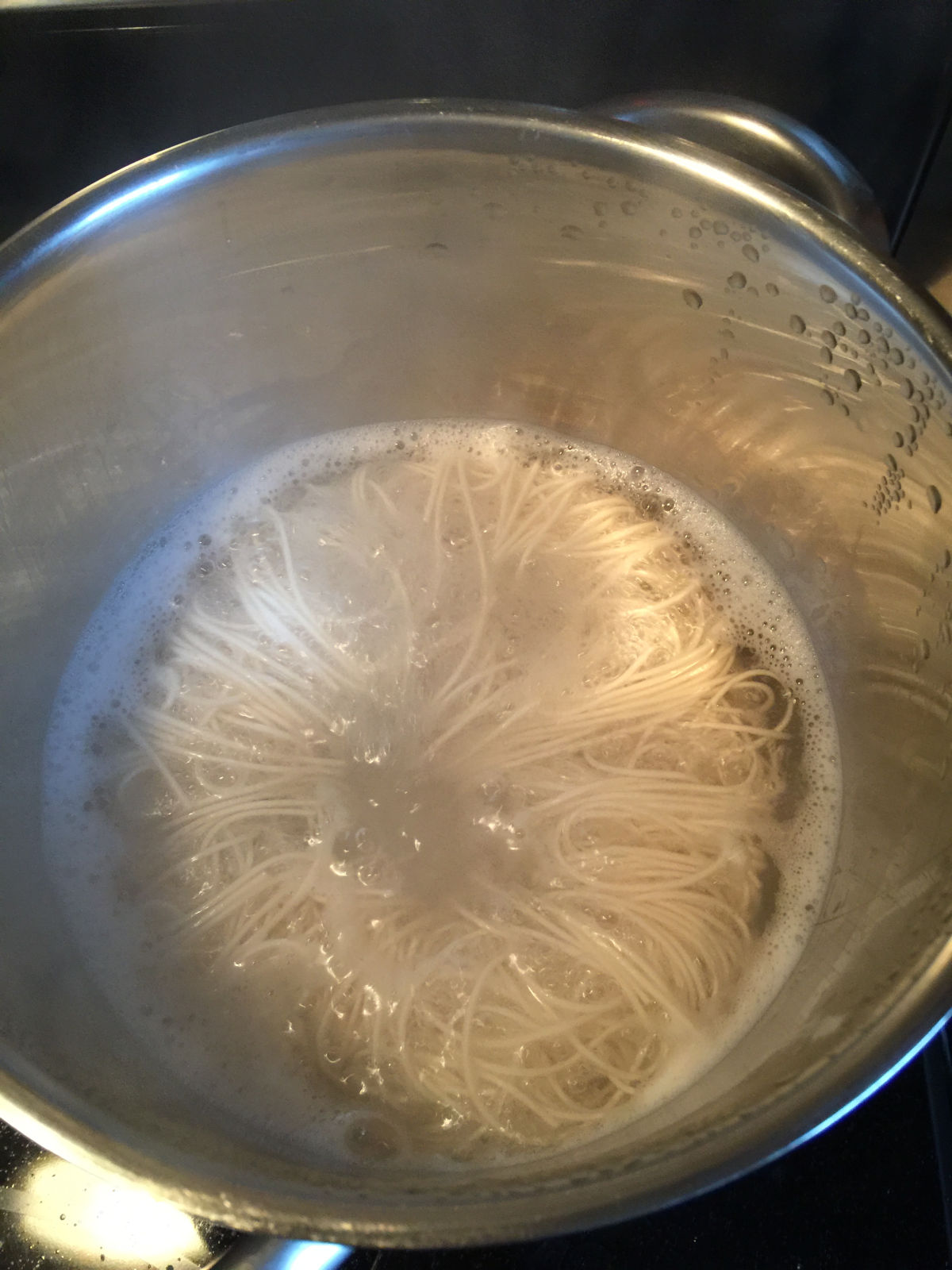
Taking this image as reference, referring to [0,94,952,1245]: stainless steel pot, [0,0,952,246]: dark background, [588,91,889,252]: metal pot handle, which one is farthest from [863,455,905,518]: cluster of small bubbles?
[0,0,952,246]: dark background

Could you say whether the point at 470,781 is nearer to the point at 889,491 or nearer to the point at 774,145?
the point at 889,491

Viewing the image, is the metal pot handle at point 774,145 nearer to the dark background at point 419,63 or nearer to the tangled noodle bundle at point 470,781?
the dark background at point 419,63

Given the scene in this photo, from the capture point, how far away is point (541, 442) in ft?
6.20

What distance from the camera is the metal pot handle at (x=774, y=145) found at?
1.37 metres

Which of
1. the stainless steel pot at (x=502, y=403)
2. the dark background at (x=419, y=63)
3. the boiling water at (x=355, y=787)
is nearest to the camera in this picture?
the stainless steel pot at (x=502, y=403)

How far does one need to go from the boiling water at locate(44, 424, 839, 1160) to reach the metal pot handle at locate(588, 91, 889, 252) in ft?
1.88

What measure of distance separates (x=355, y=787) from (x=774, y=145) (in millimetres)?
1110

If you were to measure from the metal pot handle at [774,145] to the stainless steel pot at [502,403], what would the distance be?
0.04m

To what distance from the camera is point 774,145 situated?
138 centimetres

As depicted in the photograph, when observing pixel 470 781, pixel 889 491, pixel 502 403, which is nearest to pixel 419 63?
pixel 502 403

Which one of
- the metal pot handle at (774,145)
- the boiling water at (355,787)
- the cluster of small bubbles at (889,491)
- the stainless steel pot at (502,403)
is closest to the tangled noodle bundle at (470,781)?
the boiling water at (355,787)

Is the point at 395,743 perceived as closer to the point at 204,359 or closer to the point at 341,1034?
the point at 341,1034

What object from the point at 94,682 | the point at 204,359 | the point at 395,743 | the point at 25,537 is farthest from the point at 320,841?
the point at 204,359

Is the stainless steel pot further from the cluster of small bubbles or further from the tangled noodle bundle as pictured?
the tangled noodle bundle
